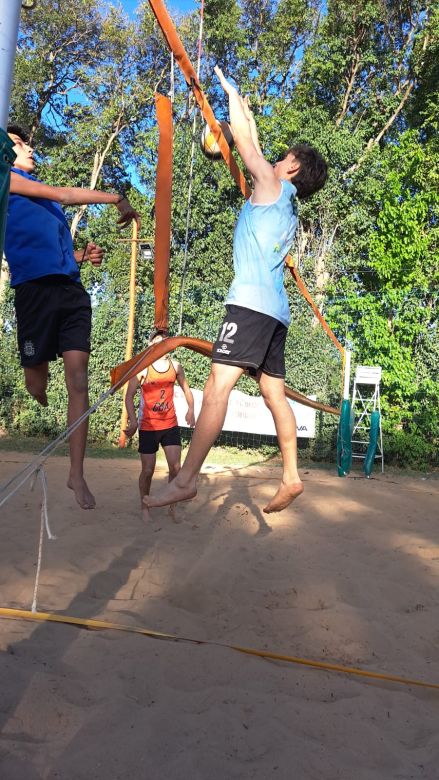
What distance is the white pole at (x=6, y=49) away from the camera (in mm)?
1186

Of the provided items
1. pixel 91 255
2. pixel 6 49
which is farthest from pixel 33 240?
pixel 6 49

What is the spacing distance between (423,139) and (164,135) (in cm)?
1825

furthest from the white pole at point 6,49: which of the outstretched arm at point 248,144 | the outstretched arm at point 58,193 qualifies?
the outstretched arm at point 248,144

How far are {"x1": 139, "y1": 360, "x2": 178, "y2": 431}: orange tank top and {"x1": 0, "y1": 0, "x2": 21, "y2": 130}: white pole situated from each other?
13.5ft

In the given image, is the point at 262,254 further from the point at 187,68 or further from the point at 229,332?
the point at 187,68

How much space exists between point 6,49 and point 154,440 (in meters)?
4.22

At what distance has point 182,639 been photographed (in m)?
2.36

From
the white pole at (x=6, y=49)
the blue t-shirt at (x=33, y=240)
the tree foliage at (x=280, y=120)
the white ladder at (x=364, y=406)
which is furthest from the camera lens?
the tree foliage at (x=280, y=120)

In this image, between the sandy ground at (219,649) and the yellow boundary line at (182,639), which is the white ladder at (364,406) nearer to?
the sandy ground at (219,649)

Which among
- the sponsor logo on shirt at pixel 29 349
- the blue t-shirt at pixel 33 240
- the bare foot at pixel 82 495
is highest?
the blue t-shirt at pixel 33 240

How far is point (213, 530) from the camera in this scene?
454 centimetres

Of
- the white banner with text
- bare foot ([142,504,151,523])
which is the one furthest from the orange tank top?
the white banner with text

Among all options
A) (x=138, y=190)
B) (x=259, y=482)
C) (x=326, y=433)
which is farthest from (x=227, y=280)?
(x=259, y=482)

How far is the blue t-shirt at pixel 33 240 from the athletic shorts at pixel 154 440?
2565mm
